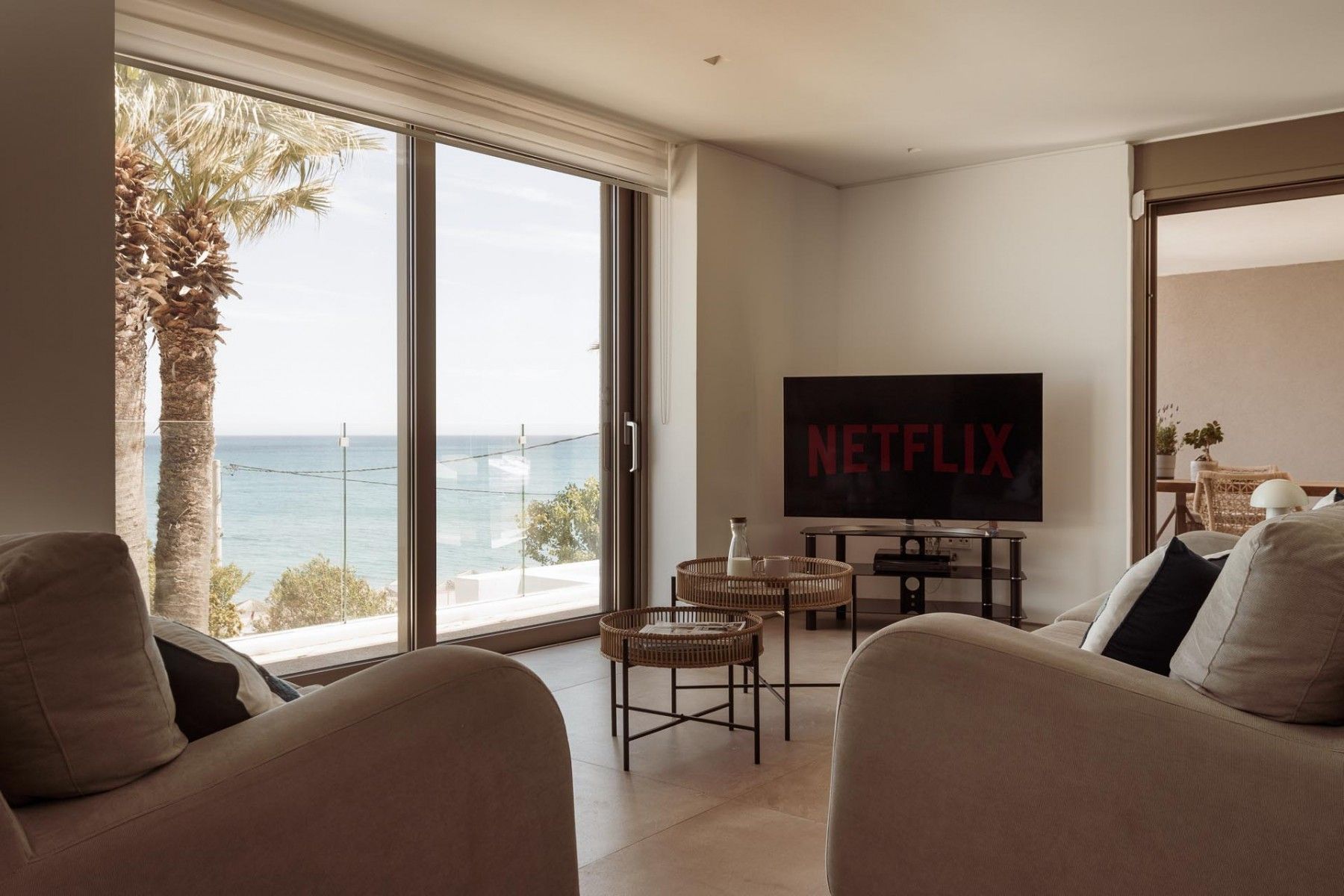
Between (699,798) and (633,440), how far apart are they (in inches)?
107

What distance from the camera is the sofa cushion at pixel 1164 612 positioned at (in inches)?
68.7

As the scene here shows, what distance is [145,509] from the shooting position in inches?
133

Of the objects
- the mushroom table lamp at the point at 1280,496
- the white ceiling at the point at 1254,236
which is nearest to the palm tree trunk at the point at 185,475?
the mushroom table lamp at the point at 1280,496

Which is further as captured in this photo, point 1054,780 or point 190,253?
point 190,253

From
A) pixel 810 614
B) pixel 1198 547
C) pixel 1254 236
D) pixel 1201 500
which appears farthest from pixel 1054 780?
pixel 1254 236

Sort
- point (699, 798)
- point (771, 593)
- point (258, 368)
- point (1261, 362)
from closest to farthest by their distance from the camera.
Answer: point (699, 798), point (771, 593), point (258, 368), point (1261, 362)

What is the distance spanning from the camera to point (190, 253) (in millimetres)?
3488

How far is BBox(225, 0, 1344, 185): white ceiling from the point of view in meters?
3.49

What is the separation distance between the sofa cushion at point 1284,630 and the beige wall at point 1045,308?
12.3 ft

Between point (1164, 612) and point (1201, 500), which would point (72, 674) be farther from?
point (1201, 500)

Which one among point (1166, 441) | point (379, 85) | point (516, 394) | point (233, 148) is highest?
point (379, 85)

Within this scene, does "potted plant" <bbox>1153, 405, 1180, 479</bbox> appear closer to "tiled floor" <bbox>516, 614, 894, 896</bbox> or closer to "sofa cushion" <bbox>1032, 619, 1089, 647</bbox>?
"tiled floor" <bbox>516, 614, 894, 896</bbox>

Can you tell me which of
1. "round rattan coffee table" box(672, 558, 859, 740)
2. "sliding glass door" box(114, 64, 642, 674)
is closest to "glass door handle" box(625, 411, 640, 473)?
"sliding glass door" box(114, 64, 642, 674)

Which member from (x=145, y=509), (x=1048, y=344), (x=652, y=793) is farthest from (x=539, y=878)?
(x=1048, y=344)
